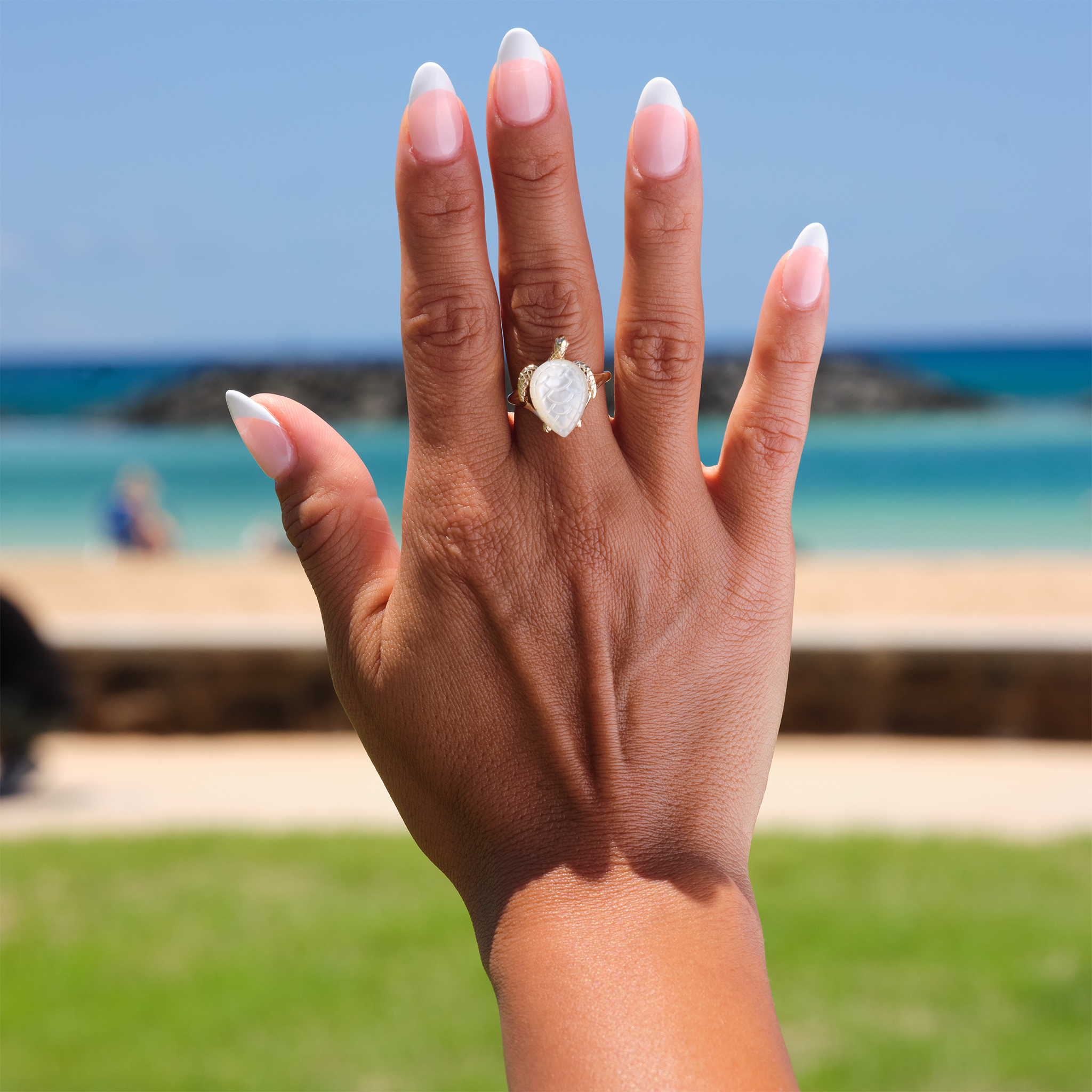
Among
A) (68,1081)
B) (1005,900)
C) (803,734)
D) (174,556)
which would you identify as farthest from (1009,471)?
(68,1081)

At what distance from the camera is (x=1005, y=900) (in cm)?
451

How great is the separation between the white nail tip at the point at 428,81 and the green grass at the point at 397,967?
3.07 m

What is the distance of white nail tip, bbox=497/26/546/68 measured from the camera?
1114mm

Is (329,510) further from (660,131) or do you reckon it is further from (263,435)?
(660,131)

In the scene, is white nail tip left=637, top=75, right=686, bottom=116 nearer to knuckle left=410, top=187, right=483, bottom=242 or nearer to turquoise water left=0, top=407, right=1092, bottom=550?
knuckle left=410, top=187, right=483, bottom=242

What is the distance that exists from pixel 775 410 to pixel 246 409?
606mm

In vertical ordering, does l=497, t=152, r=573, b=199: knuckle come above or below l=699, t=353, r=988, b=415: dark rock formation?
above

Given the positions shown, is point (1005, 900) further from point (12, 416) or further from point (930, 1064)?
point (12, 416)

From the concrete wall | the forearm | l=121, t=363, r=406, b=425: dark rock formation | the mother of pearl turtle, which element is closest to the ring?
the mother of pearl turtle

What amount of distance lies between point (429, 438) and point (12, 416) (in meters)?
46.7

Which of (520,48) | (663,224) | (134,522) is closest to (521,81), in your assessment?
(520,48)

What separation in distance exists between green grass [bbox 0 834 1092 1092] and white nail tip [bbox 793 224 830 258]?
287 cm

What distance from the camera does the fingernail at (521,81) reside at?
112 centimetres

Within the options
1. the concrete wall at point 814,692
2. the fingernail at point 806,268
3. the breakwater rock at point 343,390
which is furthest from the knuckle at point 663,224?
the breakwater rock at point 343,390
